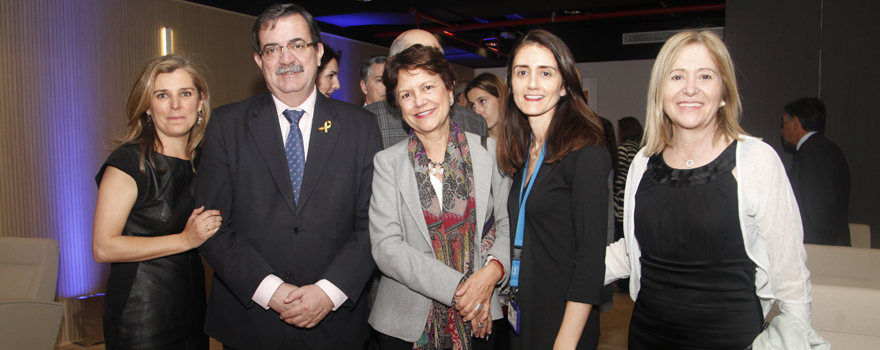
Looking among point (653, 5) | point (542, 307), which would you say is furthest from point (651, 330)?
point (653, 5)

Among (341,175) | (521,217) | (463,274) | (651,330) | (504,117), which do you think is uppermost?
(504,117)

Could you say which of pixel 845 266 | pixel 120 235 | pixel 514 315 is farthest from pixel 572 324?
pixel 845 266

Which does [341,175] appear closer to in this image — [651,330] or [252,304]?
[252,304]

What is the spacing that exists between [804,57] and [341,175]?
445 cm

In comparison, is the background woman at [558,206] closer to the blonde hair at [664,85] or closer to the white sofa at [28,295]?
the blonde hair at [664,85]

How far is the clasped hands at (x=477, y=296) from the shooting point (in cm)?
184

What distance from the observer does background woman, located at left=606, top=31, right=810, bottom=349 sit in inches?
59.5

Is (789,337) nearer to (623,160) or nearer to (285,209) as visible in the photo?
(285,209)

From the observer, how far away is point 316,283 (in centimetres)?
195

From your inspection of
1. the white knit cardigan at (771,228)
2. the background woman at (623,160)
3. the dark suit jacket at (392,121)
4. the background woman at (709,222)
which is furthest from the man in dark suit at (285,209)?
the background woman at (623,160)

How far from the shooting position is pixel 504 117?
2.05 metres

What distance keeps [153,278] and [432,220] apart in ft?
3.78

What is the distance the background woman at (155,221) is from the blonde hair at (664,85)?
1585mm

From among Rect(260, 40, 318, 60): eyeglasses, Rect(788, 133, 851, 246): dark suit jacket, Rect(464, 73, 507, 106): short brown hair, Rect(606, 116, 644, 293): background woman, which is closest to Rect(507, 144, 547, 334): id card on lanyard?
Rect(260, 40, 318, 60): eyeglasses
